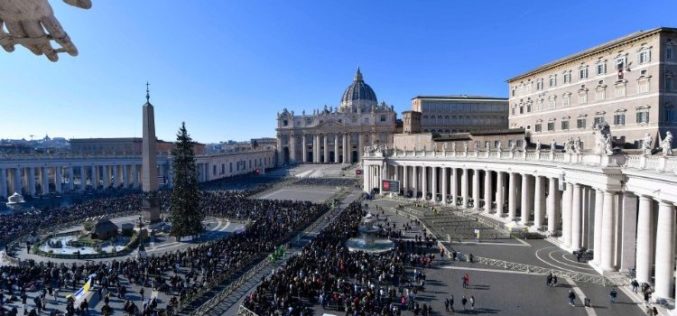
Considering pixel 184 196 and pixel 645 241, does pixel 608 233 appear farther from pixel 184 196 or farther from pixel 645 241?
pixel 184 196

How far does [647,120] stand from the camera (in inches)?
1371

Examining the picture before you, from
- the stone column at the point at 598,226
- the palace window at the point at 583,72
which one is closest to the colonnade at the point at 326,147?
the palace window at the point at 583,72

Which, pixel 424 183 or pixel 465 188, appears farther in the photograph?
pixel 424 183

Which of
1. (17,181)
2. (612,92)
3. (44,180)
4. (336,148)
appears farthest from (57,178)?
(612,92)

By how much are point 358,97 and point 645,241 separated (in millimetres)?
135321

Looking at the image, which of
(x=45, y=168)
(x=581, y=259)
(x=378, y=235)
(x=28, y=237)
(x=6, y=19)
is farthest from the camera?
(x=45, y=168)

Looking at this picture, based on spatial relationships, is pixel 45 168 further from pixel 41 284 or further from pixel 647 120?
pixel 647 120

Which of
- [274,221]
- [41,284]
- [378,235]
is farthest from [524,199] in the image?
[41,284]

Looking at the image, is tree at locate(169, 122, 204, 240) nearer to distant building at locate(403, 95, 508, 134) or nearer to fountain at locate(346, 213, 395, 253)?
fountain at locate(346, 213, 395, 253)

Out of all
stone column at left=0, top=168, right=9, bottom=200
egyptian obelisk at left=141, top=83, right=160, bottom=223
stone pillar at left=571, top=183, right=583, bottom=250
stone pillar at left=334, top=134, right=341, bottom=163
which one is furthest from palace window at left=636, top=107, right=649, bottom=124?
stone pillar at left=334, top=134, right=341, bottom=163

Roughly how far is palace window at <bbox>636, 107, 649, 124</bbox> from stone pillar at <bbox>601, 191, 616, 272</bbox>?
54.0 feet

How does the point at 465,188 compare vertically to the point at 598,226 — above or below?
below

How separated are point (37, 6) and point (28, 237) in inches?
1657

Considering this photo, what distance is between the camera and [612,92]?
3831 centimetres
